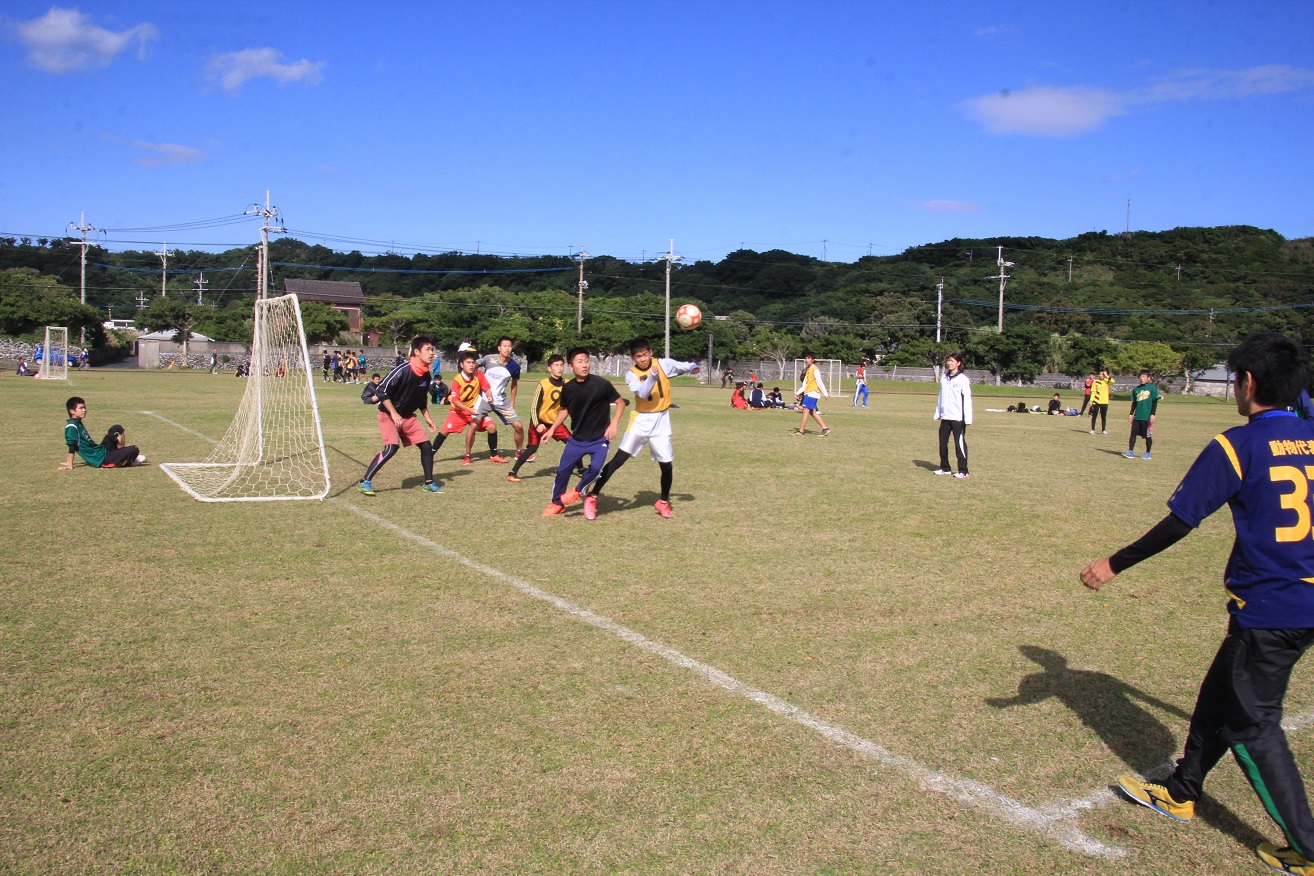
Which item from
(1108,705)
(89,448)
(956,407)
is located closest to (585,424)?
(1108,705)

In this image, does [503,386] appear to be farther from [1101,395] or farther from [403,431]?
[1101,395]

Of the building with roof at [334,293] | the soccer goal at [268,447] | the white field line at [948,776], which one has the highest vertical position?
the building with roof at [334,293]

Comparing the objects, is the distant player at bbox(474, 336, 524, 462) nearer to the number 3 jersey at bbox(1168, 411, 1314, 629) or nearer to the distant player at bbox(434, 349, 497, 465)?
the distant player at bbox(434, 349, 497, 465)

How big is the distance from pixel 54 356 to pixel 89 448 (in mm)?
48381

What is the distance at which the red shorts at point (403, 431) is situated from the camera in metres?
10.6

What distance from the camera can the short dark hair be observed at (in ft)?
10.9

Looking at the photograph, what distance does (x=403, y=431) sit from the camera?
10641 millimetres

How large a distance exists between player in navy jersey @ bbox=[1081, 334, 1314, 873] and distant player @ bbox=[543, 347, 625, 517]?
646 centimetres

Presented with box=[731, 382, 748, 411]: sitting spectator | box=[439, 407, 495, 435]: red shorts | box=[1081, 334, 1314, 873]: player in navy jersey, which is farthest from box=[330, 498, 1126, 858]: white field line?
box=[731, 382, 748, 411]: sitting spectator

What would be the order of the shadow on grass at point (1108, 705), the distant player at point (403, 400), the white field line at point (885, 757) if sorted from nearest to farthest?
the white field line at point (885, 757)
the shadow on grass at point (1108, 705)
the distant player at point (403, 400)

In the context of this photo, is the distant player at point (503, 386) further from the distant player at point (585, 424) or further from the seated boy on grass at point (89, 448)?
the seated boy on grass at point (89, 448)

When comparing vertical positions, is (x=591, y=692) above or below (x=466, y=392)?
below

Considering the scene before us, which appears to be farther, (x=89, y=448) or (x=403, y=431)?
(x=89, y=448)

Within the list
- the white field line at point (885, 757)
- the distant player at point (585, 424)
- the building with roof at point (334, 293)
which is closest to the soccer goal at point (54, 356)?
the distant player at point (585, 424)
